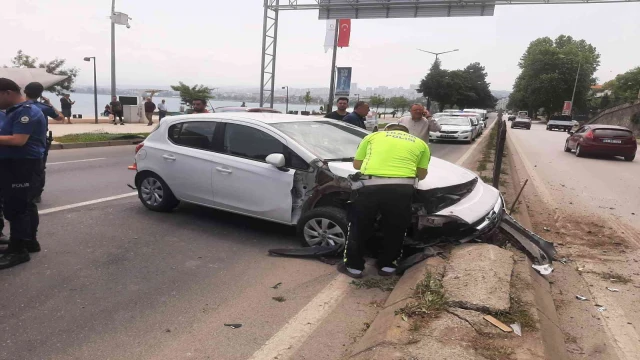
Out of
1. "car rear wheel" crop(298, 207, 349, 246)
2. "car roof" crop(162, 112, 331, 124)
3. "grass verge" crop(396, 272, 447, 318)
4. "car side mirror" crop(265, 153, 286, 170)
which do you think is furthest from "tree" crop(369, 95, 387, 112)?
"grass verge" crop(396, 272, 447, 318)

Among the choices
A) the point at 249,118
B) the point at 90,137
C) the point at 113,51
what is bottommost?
the point at 90,137

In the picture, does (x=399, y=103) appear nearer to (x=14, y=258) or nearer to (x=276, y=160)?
(x=276, y=160)

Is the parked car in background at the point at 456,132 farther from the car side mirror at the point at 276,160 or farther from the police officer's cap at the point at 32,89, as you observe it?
the police officer's cap at the point at 32,89

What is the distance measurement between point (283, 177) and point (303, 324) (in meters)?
1.94

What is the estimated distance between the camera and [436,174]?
473 cm

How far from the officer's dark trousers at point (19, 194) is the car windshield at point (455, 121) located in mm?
18946

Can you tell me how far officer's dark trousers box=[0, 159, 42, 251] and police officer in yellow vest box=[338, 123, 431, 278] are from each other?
301 cm

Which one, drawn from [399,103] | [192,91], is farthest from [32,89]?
[399,103]

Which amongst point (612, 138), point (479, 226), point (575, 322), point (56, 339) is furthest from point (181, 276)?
point (612, 138)

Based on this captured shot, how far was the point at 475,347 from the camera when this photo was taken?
2664 millimetres

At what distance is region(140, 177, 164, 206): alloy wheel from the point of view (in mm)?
6152

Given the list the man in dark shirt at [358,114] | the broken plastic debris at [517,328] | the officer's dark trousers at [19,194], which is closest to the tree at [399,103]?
the man in dark shirt at [358,114]

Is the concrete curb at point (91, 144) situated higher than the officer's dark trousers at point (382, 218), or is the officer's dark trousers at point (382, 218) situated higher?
the officer's dark trousers at point (382, 218)

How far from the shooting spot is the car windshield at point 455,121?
21041 millimetres
